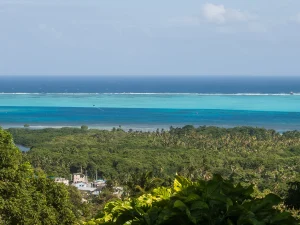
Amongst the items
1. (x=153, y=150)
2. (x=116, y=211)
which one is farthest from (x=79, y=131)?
(x=116, y=211)

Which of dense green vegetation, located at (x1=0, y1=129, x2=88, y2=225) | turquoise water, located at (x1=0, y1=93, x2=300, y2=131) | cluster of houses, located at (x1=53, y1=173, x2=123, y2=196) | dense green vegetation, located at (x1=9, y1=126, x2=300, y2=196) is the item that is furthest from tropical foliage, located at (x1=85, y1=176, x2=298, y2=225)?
turquoise water, located at (x1=0, y1=93, x2=300, y2=131)

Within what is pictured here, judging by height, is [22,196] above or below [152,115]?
above

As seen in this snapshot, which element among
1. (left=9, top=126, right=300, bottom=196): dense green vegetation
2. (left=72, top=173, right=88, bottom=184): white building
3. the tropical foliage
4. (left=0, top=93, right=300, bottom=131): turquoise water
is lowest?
(left=72, top=173, right=88, bottom=184): white building

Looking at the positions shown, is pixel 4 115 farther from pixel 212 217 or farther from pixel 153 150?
pixel 212 217

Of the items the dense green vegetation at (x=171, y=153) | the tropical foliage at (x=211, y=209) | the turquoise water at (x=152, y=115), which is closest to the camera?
the tropical foliage at (x=211, y=209)

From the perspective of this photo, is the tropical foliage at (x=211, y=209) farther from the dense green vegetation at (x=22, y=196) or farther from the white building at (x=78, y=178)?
the white building at (x=78, y=178)

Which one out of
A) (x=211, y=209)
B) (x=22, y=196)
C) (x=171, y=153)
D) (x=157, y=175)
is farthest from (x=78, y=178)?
(x=211, y=209)

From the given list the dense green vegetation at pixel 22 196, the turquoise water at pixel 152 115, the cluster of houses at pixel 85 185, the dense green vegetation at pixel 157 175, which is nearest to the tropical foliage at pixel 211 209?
the dense green vegetation at pixel 157 175

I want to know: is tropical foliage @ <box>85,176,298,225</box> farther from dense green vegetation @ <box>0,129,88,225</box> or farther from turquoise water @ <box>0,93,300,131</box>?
turquoise water @ <box>0,93,300,131</box>

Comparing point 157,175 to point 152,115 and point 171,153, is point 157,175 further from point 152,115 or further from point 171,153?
point 152,115
